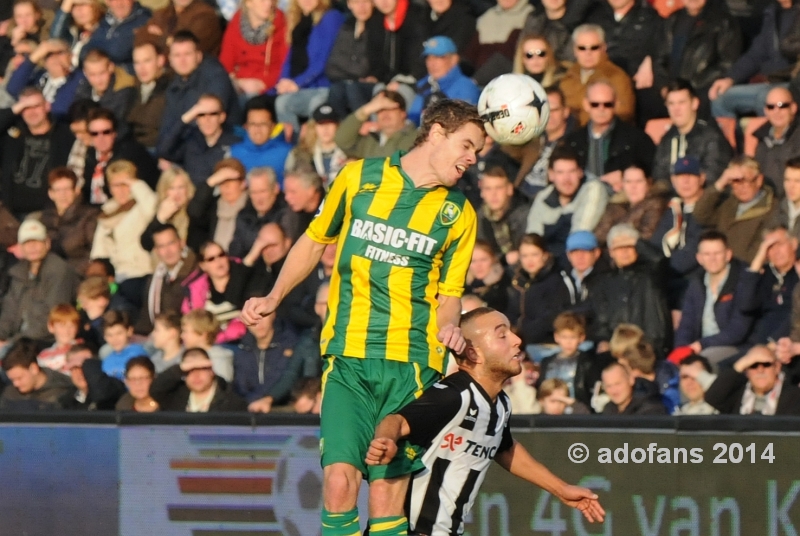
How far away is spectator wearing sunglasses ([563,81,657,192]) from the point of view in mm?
12961

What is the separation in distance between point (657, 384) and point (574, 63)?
11.7 ft

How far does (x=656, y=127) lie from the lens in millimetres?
13414

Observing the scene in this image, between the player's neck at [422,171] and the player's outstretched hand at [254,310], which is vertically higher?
the player's neck at [422,171]

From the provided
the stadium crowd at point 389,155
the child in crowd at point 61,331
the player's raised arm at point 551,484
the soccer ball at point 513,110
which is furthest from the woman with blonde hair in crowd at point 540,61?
the player's raised arm at point 551,484

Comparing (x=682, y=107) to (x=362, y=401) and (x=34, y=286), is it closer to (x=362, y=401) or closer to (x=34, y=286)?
(x=34, y=286)

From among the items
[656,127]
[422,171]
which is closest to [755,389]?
[656,127]

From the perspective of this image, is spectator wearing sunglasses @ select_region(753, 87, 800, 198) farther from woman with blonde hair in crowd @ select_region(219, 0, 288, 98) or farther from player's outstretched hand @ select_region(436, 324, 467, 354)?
player's outstretched hand @ select_region(436, 324, 467, 354)

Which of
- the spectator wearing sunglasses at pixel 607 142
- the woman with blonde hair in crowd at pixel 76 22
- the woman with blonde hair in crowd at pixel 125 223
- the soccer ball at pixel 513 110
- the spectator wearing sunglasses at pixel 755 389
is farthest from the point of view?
the woman with blonde hair in crowd at pixel 76 22

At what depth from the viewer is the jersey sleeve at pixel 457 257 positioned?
7.49m

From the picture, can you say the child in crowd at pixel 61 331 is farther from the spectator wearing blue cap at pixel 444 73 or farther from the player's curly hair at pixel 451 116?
the player's curly hair at pixel 451 116

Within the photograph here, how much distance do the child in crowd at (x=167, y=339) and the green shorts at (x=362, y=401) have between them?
5178 mm

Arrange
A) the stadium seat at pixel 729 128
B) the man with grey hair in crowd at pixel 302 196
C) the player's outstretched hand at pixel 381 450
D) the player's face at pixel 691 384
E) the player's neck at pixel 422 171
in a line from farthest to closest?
the man with grey hair in crowd at pixel 302 196
the stadium seat at pixel 729 128
the player's face at pixel 691 384
the player's neck at pixel 422 171
the player's outstretched hand at pixel 381 450

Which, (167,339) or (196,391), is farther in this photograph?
(167,339)

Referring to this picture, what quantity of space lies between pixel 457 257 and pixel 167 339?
5447 millimetres
